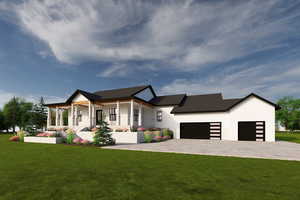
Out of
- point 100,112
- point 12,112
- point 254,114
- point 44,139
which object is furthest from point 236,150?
point 12,112

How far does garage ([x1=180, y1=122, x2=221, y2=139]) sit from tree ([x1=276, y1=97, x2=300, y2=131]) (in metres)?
49.8

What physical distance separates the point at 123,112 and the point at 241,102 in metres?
15.8

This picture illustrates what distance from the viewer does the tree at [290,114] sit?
170 ft

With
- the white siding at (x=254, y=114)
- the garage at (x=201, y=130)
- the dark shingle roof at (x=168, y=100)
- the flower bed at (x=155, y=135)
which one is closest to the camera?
the flower bed at (x=155, y=135)

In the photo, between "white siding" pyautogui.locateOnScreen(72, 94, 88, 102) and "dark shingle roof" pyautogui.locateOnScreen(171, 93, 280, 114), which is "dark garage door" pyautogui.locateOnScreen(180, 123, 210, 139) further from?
"white siding" pyautogui.locateOnScreen(72, 94, 88, 102)

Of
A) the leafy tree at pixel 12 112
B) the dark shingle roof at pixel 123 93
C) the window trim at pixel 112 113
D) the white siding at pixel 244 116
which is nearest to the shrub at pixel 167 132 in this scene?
the white siding at pixel 244 116

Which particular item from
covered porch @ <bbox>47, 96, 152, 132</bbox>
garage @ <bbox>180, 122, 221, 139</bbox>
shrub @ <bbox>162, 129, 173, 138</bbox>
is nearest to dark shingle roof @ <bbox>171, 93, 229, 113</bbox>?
garage @ <bbox>180, 122, 221, 139</bbox>

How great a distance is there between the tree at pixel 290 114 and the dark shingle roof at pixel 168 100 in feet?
164

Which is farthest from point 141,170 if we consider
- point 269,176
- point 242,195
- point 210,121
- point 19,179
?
point 210,121

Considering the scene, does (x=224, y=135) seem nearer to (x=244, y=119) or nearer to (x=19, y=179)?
(x=244, y=119)

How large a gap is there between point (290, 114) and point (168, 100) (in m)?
53.8

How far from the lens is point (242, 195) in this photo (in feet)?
12.0

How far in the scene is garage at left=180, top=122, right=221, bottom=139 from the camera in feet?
66.5

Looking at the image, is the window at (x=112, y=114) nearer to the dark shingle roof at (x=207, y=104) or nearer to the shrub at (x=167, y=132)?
the shrub at (x=167, y=132)
